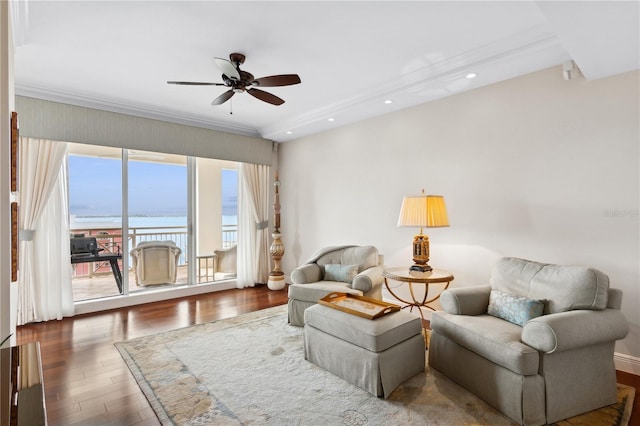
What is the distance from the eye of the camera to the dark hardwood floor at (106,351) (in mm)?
2217

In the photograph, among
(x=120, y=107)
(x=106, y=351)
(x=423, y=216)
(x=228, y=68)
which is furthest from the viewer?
(x=120, y=107)

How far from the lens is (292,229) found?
19.6 feet

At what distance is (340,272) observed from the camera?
3.99 m

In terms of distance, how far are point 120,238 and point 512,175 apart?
4.90 metres

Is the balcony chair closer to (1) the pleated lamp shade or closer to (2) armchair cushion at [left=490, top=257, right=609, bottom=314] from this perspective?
(1) the pleated lamp shade

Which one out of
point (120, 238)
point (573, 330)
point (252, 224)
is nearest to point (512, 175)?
point (573, 330)

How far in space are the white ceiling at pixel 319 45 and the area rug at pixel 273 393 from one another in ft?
7.86

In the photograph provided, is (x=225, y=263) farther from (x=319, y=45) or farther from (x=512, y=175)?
(x=512, y=175)

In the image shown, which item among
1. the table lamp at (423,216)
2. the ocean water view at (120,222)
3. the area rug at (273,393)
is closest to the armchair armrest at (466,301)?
the area rug at (273,393)

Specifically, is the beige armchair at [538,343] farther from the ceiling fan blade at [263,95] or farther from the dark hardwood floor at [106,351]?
the ceiling fan blade at [263,95]

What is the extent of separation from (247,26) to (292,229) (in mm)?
3761

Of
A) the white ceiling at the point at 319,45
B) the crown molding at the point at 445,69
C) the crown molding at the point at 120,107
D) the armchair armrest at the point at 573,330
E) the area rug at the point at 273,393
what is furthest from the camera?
the crown molding at the point at 120,107

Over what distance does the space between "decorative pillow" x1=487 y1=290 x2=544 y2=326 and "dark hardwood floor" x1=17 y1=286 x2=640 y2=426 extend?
0.78 metres

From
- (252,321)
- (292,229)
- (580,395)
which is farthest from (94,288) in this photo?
(580,395)
